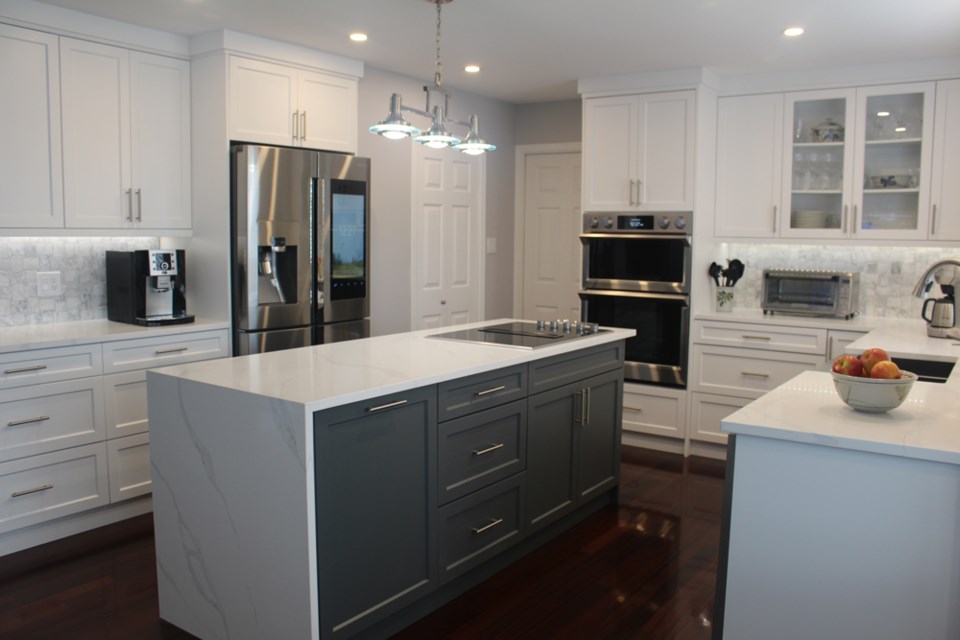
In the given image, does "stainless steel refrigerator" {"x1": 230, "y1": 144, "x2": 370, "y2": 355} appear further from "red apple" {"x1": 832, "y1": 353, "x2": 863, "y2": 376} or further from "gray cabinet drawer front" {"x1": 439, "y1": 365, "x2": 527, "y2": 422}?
"red apple" {"x1": 832, "y1": 353, "x2": 863, "y2": 376}

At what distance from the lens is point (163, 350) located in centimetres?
A: 377

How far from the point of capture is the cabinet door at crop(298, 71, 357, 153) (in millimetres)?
4336

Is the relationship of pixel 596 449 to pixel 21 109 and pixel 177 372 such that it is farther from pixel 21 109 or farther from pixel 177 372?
pixel 21 109

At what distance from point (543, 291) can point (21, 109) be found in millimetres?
3904

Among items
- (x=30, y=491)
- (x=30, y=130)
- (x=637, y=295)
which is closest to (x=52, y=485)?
(x=30, y=491)

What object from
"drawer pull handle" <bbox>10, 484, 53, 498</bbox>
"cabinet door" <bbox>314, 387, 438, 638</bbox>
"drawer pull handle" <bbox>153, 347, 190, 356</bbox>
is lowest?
"drawer pull handle" <bbox>10, 484, 53, 498</bbox>

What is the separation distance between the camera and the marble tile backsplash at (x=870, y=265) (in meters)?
4.74

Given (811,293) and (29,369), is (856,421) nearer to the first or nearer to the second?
(811,293)

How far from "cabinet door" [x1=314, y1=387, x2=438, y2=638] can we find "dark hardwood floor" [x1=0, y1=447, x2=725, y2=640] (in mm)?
269

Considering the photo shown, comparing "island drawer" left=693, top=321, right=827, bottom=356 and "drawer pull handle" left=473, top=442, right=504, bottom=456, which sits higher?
"island drawer" left=693, top=321, right=827, bottom=356

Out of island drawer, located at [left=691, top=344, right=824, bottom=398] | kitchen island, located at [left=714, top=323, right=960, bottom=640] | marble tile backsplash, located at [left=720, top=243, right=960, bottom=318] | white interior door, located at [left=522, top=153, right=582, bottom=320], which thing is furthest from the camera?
white interior door, located at [left=522, top=153, right=582, bottom=320]

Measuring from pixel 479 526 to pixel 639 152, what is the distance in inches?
117

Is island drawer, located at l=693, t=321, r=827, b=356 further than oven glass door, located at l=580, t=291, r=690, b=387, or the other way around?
oven glass door, located at l=580, t=291, r=690, b=387

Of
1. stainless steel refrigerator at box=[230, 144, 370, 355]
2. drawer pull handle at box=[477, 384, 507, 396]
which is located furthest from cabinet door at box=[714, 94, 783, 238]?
drawer pull handle at box=[477, 384, 507, 396]
